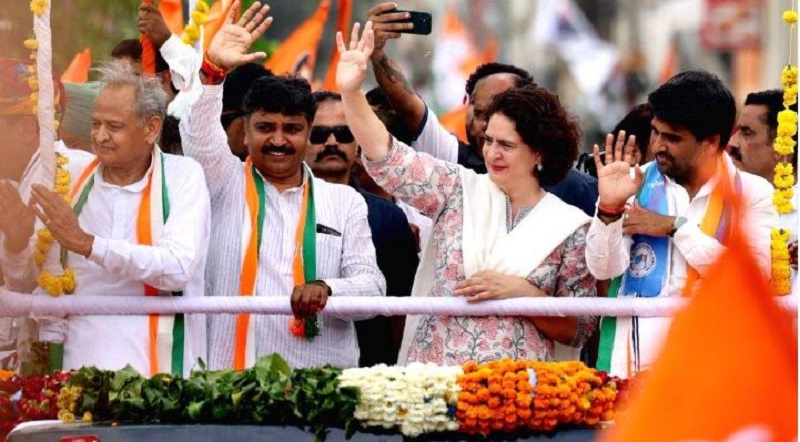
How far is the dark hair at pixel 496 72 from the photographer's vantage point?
6.93 meters

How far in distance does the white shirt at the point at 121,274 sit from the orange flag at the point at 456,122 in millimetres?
2860

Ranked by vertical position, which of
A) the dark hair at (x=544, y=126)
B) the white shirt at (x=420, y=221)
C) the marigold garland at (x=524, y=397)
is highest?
the dark hair at (x=544, y=126)

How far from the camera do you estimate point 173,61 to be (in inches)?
251

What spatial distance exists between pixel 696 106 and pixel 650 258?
601 millimetres

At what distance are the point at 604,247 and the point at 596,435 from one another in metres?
0.67

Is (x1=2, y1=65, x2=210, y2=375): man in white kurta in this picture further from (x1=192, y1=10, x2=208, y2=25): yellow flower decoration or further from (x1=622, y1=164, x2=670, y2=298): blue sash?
(x1=622, y1=164, x2=670, y2=298): blue sash

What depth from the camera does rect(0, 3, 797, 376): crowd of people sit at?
5.83 metres

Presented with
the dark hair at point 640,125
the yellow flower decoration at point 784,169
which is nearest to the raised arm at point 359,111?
the yellow flower decoration at point 784,169

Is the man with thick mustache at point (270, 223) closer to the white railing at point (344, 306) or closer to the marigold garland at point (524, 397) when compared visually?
the white railing at point (344, 306)

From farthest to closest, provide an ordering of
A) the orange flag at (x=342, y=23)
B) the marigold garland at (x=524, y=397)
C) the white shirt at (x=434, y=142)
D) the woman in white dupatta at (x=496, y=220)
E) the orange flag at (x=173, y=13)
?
the orange flag at (x=342, y=23), the orange flag at (x=173, y=13), the white shirt at (x=434, y=142), the woman in white dupatta at (x=496, y=220), the marigold garland at (x=524, y=397)

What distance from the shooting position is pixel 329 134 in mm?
6977

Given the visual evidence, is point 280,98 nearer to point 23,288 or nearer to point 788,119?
point 23,288

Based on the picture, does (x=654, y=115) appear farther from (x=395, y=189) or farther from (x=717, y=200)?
(x=395, y=189)

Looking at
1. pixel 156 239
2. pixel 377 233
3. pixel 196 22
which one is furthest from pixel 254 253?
pixel 196 22
